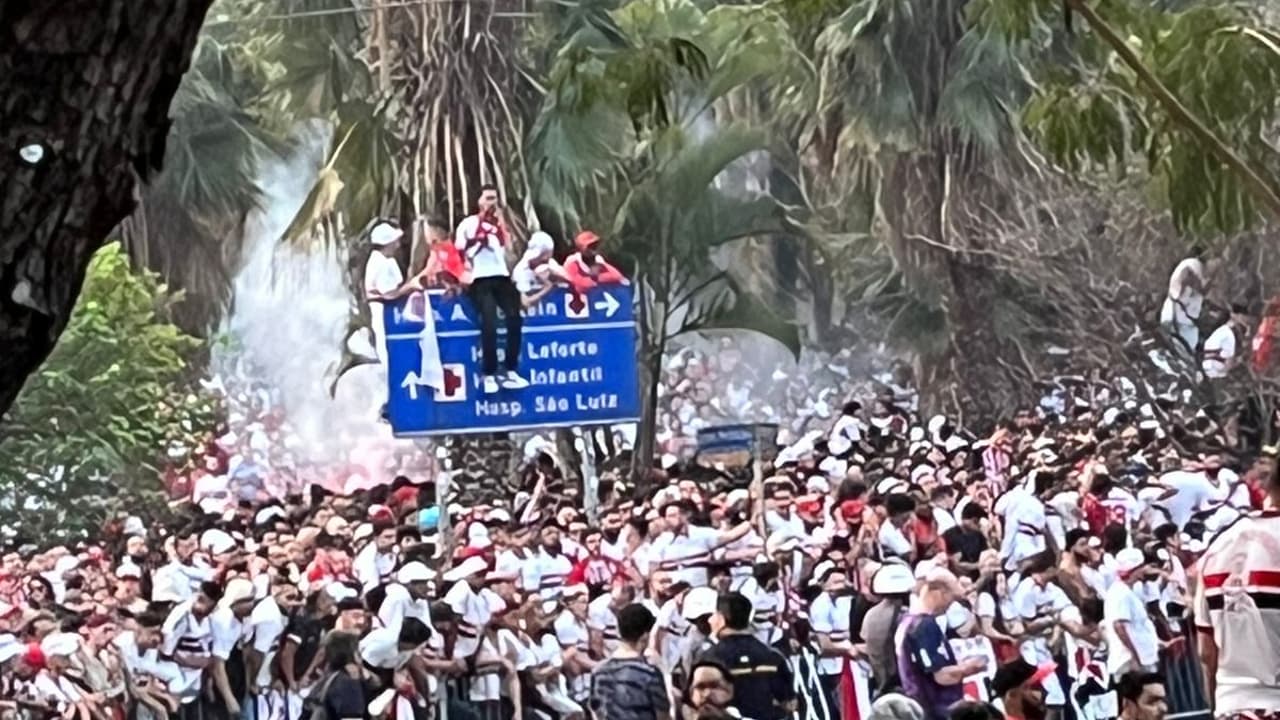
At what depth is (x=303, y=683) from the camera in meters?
8.84

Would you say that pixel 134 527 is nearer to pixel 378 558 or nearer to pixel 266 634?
pixel 266 634

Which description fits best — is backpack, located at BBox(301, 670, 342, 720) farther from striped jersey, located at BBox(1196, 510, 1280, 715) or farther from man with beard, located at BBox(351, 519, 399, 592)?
striped jersey, located at BBox(1196, 510, 1280, 715)

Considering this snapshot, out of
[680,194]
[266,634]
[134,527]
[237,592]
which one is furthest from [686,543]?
[134,527]

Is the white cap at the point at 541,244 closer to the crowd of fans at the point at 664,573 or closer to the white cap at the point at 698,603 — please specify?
the crowd of fans at the point at 664,573

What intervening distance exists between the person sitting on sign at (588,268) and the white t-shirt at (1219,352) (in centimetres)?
245

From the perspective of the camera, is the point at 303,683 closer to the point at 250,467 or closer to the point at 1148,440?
the point at 250,467

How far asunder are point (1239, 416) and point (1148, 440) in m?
0.38

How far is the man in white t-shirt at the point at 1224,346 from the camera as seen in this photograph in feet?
29.3

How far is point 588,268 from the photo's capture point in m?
8.80

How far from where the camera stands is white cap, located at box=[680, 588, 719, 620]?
8.62 m

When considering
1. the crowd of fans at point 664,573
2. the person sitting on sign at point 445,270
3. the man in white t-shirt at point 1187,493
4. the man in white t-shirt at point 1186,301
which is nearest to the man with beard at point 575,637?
the crowd of fans at point 664,573

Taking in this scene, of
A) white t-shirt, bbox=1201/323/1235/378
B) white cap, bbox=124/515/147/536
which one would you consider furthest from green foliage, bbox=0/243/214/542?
white t-shirt, bbox=1201/323/1235/378

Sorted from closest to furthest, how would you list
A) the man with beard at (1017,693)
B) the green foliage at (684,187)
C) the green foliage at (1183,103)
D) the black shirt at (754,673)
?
1. the green foliage at (1183,103)
2. the man with beard at (1017,693)
3. the black shirt at (754,673)
4. the green foliage at (684,187)

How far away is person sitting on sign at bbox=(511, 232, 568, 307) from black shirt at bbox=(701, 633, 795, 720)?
1604 millimetres
